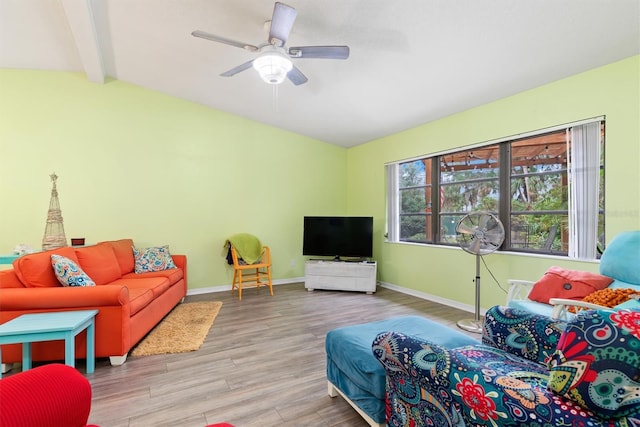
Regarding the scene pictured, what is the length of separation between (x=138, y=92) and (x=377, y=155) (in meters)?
3.73

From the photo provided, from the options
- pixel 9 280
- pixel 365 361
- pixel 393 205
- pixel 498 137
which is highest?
pixel 498 137

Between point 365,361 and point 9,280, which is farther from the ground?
point 9,280

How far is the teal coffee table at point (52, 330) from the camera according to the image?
200 centimetres

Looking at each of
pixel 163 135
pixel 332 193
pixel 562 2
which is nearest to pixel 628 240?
pixel 562 2

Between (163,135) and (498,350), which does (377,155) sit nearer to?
(163,135)

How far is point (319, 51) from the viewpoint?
2.34 metres

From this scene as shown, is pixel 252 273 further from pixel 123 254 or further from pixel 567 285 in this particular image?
pixel 567 285

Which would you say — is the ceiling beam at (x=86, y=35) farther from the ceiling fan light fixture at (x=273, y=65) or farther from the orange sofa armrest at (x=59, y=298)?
the orange sofa armrest at (x=59, y=298)

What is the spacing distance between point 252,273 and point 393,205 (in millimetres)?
2582

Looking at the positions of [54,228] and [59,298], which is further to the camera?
[54,228]

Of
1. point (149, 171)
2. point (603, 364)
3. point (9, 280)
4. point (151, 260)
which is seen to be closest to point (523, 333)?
point (603, 364)

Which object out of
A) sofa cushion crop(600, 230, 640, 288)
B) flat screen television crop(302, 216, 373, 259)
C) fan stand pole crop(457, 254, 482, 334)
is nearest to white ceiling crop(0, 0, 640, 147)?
sofa cushion crop(600, 230, 640, 288)

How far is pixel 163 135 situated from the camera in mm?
4520

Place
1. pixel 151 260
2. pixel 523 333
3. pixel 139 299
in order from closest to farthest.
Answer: pixel 523 333 → pixel 139 299 → pixel 151 260
